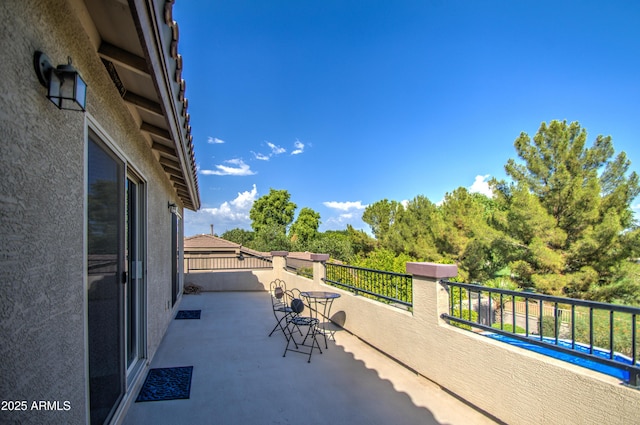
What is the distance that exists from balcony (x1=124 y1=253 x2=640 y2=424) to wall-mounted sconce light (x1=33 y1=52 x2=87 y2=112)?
8.33 feet

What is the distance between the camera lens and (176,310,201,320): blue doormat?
6.62m

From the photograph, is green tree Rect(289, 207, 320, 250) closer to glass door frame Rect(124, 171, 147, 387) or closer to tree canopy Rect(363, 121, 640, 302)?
tree canopy Rect(363, 121, 640, 302)

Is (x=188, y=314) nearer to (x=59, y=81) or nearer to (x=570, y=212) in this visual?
(x=59, y=81)

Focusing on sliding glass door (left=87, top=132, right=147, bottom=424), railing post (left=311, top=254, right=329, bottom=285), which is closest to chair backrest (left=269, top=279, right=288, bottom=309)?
railing post (left=311, top=254, right=329, bottom=285)

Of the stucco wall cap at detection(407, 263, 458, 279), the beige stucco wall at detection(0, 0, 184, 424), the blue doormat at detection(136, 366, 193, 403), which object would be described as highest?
the beige stucco wall at detection(0, 0, 184, 424)

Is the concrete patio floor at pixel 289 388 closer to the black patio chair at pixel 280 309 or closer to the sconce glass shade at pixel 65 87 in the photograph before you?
the black patio chair at pixel 280 309

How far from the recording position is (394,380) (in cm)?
355

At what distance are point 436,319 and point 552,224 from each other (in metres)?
12.2

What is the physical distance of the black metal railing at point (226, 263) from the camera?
11059 millimetres

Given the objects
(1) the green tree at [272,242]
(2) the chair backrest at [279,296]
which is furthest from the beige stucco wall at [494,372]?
(1) the green tree at [272,242]

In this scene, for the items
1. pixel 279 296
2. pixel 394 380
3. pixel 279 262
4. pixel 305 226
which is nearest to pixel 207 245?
pixel 279 262

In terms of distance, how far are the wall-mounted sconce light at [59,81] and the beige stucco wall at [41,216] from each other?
4 cm

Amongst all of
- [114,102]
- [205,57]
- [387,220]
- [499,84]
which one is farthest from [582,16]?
[387,220]

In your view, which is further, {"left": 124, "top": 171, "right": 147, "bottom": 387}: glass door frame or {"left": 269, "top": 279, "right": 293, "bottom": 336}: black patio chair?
{"left": 269, "top": 279, "right": 293, "bottom": 336}: black patio chair
